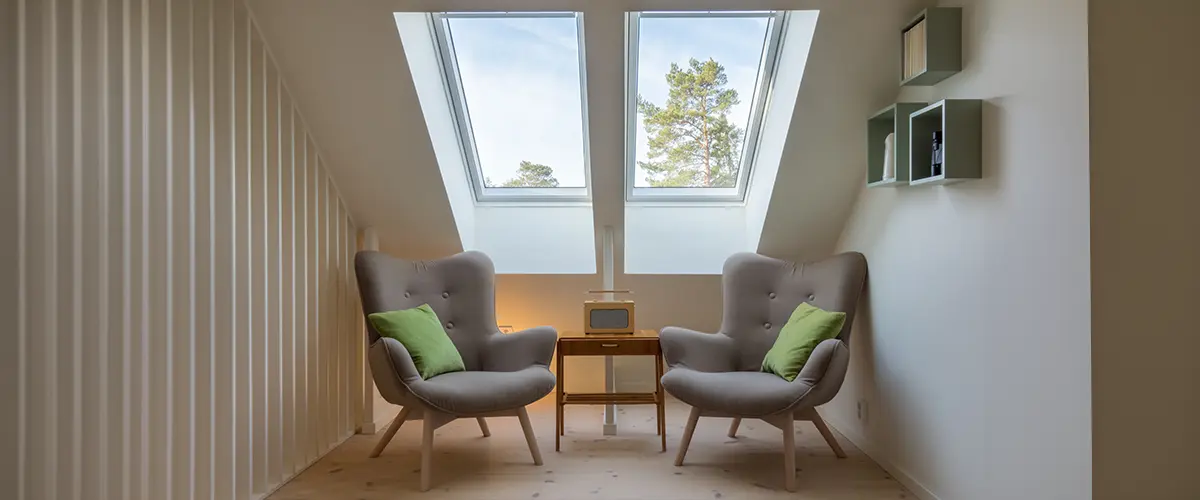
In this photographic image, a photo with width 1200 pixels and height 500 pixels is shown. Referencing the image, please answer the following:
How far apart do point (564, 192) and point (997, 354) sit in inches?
107

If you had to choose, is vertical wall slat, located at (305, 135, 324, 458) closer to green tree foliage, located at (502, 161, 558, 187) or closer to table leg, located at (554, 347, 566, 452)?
table leg, located at (554, 347, 566, 452)

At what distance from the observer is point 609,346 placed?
12.5 feet

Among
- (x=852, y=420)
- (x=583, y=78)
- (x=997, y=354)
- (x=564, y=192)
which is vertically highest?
(x=583, y=78)

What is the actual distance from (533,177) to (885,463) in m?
2.44

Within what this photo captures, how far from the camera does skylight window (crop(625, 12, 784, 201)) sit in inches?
141

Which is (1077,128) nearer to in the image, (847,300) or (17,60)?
(847,300)

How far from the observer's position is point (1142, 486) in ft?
6.26

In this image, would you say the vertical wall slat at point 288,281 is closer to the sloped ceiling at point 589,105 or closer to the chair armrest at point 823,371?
the sloped ceiling at point 589,105

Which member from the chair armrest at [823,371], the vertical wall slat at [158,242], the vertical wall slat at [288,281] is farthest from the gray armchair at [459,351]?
the chair armrest at [823,371]

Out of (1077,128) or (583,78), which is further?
(583,78)

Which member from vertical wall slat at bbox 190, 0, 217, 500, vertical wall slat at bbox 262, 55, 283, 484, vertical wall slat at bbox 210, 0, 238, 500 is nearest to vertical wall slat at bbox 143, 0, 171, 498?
vertical wall slat at bbox 190, 0, 217, 500

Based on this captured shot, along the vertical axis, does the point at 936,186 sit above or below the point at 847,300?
above

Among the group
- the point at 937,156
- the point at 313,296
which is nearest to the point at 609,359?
the point at 313,296

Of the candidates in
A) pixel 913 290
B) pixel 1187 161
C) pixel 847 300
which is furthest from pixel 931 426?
pixel 1187 161
